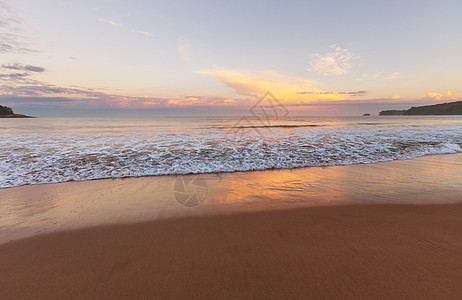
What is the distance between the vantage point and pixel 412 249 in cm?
263

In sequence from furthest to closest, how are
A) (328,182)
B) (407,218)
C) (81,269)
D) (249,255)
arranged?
1. (328,182)
2. (407,218)
3. (249,255)
4. (81,269)

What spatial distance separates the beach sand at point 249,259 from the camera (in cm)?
206

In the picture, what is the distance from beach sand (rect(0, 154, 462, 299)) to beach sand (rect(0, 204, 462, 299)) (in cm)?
1

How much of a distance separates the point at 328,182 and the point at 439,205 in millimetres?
2205

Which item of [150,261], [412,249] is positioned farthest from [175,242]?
[412,249]

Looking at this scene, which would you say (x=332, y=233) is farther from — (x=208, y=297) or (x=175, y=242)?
(x=175, y=242)

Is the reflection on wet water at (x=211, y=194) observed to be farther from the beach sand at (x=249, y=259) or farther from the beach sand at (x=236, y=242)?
the beach sand at (x=249, y=259)

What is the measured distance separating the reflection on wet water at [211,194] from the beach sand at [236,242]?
0.13 ft

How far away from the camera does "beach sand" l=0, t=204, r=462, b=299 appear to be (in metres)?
2.06

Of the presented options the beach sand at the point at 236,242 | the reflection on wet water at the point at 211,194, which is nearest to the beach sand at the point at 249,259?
the beach sand at the point at 236,242

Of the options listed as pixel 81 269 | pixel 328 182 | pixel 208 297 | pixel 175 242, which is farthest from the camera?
pixel 328 182

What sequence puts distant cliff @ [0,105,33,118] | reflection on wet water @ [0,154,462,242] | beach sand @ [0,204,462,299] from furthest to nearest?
distant cliff @ [0,105,33,118], reflection on wet water @ [0,154,462,242], beach sand @ [0,204,462,299]

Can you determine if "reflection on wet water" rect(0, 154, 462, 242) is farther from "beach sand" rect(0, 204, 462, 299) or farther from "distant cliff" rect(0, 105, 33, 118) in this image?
"distant cliff" rect(0, 105, 33, 118)

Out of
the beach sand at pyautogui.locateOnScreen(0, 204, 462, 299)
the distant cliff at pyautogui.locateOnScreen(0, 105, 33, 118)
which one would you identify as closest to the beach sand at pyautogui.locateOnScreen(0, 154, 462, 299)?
the beach sand at pyautogui.locateOnScreen(0, 204, 462, 299)
